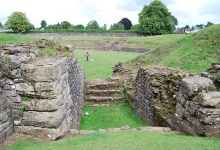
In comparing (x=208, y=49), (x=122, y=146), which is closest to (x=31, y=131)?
(x=122, y=146)

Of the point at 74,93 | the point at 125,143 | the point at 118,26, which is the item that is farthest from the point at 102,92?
the point at 118,26

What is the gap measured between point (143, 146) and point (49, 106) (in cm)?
229

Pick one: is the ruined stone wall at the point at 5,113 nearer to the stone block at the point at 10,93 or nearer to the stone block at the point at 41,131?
the stone block at the point at 10,93

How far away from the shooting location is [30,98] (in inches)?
237

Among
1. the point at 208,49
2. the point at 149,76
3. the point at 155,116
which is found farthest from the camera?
the point at 208,49

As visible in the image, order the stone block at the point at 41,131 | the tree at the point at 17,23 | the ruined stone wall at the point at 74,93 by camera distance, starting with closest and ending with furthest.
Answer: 1. the stone block at the point at 41,131
2. the ruined stone wall at the point at 74,93
3. the tree at the point at 17,23

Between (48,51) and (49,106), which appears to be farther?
(48,51)

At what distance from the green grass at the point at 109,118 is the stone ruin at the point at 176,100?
1.35ft

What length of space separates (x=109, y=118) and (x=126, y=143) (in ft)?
21.7

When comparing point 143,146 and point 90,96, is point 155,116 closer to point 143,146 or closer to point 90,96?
point 143,146

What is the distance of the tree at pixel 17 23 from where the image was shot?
82250mm

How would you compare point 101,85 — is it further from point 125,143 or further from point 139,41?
point 139,41

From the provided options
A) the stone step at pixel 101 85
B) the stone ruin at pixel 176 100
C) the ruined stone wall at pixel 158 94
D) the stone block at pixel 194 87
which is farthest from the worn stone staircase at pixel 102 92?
the stone block at pixel 194 87

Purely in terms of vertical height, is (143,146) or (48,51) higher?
(48,51)
